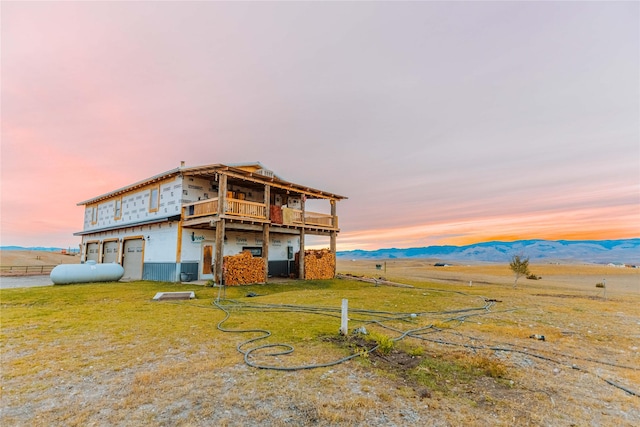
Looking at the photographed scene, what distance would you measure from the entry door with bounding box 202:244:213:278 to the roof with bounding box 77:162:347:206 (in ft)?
16.0

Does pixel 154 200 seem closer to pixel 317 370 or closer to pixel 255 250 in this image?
pixel 255 250

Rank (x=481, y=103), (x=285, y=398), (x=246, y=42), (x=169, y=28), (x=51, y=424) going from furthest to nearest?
(x=481, y=103)
(x=246, y=42)
(x=169, y=28)
(x=285, y=398)
(x=51, y=424)

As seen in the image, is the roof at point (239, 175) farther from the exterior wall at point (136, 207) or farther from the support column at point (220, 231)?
the support column at point (220, 231)

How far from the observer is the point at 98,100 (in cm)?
1499

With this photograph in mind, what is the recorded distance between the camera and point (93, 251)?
96.6 feet

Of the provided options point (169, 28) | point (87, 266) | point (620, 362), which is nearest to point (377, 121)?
point (169, 28)

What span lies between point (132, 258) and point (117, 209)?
230 inches

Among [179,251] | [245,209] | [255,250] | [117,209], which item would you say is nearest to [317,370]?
[245,209]

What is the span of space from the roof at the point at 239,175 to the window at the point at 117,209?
711 mm

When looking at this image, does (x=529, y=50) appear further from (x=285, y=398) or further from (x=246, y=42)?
(x=285, y=398)

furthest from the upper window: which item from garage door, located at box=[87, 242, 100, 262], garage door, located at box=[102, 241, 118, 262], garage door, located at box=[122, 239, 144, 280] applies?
garage door, located at box=[122, 239, 144, 280]

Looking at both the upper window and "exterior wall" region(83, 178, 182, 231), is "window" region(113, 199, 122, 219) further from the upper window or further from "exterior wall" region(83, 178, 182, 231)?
the upper window

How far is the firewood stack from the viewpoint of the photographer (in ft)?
75.2

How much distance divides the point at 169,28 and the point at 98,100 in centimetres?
548
